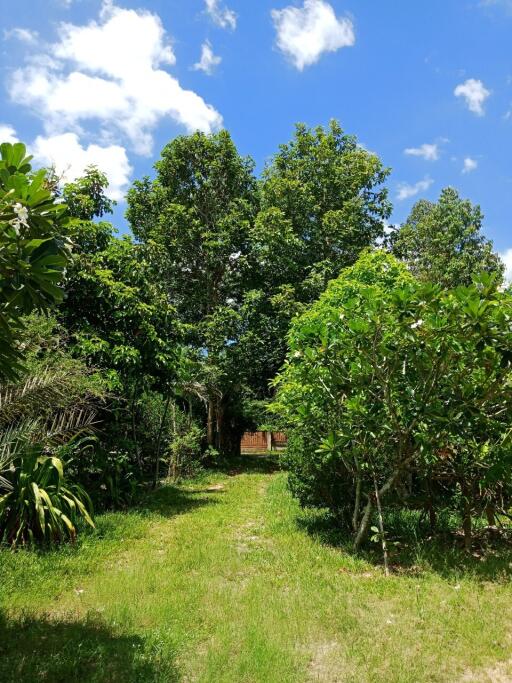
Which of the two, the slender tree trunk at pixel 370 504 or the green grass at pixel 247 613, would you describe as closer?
the green grass at pixel 247 613

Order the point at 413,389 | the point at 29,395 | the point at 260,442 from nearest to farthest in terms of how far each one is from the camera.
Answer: the point at 29,395 < the point at 413,389 < the point at 260,442

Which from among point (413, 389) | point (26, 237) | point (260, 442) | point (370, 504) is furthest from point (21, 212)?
point (260, 442)

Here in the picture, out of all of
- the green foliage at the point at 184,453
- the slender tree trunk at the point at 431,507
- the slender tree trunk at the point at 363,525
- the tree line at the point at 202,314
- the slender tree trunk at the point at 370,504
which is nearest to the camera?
the tree line at the point at 202,314

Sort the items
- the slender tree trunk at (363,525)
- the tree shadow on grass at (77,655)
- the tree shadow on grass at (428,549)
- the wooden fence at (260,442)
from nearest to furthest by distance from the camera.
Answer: the tree shadow on grass at (77,655)
the tree shadow on grass at (428,549)
the slender tree trunk at (363,525)
the wooden fence at (260,442)

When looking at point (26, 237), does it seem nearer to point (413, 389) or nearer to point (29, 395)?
point (29, 395)

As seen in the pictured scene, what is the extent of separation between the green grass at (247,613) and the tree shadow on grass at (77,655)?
1 cm

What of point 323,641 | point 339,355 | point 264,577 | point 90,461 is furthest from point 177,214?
point 323,641

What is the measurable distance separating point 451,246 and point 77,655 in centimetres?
2223

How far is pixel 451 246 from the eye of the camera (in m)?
21.9

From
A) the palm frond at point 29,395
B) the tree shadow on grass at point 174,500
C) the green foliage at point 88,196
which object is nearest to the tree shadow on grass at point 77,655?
the palm frond at point 29,395

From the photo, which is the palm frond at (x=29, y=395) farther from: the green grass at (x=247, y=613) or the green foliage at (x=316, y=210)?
the green foliage at (x=316, y=210)

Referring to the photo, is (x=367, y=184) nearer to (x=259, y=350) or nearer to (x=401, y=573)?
(x=259, y=350)

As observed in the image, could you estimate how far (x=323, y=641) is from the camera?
138 inches

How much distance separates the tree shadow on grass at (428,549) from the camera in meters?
4.91
